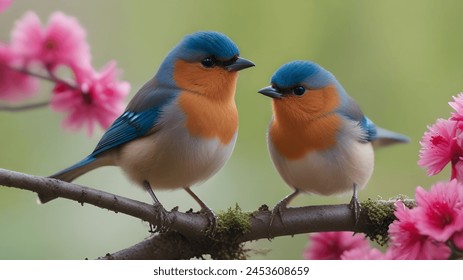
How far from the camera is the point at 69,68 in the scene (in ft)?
5.50

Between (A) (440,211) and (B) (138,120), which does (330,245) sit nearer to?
(A) (440,211)

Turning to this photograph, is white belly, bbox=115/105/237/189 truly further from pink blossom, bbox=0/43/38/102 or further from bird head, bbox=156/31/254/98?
pink blossom, bbox=0/43/38/102

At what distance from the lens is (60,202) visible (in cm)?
203

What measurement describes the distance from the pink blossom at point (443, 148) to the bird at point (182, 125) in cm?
46

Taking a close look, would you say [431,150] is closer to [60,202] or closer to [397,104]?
[397,104]

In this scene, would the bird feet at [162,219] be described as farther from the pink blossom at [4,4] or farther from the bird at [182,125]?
the pink blossom at [4,4]

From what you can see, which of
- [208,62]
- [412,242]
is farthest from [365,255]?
[208,62]

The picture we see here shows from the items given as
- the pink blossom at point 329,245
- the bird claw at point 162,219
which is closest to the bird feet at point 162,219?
the bird claw at point 162,219

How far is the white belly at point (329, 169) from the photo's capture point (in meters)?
1.83

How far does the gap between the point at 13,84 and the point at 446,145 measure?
927 mm

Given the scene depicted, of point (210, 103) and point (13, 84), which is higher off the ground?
point (13, 84)

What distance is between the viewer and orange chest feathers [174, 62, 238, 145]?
1.74 meters

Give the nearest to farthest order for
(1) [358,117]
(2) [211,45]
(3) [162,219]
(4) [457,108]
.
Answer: (4) [457,108], (3) [162,219], (2) [211,45], (1) [358,117]

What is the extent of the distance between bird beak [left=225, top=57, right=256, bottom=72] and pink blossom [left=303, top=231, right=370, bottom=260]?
394 mm
